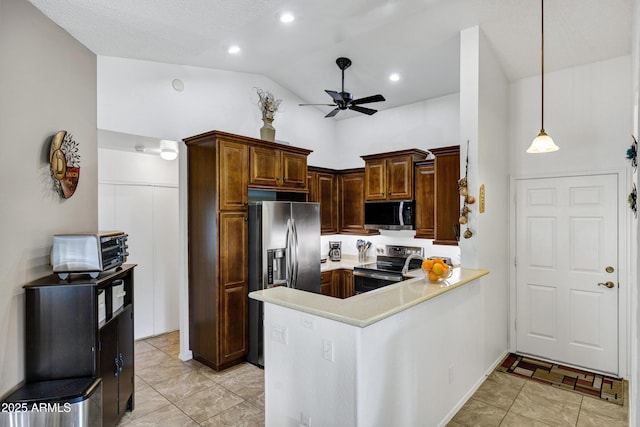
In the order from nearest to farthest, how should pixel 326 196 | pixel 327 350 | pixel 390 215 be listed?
pixel 327 350 < pixel 390 215 < pixel 326 196

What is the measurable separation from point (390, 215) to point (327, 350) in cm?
318

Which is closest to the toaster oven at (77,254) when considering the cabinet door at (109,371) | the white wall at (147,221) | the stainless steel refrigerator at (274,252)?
the cabinet door at (109,371)

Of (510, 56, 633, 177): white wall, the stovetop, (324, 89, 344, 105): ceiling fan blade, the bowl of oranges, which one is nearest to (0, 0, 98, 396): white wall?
(324, 89, 344, 105): ceiling fan blade

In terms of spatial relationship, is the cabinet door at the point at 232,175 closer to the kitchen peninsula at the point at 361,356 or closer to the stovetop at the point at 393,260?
the kitchen peninsula at the point at 361,356

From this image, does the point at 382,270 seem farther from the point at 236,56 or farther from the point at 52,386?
the point at 52,386

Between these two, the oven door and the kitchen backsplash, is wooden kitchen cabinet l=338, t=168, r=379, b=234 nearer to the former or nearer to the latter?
the kitchen backsplash

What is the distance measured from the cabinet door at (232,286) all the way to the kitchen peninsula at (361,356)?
145cm

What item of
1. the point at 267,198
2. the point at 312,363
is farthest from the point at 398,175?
the point at 312,363

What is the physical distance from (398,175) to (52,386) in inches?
163

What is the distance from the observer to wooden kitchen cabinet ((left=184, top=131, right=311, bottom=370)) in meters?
3.66

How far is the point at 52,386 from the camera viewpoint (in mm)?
2143

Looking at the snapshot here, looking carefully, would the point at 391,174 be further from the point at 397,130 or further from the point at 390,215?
the point at 397,130

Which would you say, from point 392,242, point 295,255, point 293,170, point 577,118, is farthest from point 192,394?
point 577,118

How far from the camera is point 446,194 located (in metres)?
4.20
